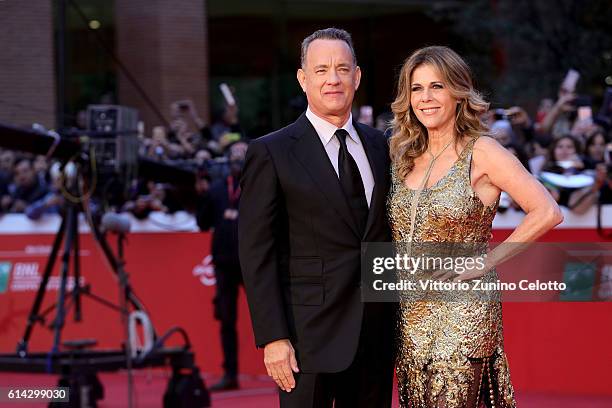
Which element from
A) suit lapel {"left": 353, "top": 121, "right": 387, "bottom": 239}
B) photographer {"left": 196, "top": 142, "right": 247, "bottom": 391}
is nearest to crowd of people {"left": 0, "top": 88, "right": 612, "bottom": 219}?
photographer {"left": 196, "top": 142, "right": 247, "bottom": 391}

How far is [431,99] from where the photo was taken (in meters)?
4.01

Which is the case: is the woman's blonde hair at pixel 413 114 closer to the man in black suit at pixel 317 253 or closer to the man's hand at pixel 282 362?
the man in black suit at pixel 317 253

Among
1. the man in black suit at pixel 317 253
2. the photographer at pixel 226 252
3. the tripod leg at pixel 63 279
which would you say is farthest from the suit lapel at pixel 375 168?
the photographer at pixel 226 252

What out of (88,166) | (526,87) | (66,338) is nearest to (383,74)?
(526,87)

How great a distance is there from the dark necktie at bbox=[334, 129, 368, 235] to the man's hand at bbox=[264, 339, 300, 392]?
526mm

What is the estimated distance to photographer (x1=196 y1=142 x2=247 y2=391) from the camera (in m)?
8.75

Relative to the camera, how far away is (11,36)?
11.0m

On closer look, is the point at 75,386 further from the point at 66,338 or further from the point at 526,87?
the point at 526,87

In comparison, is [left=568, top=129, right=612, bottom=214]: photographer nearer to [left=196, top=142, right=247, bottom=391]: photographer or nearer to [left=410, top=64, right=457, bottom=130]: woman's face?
[left=196, top=142, right=247, bottom=391]: photographer

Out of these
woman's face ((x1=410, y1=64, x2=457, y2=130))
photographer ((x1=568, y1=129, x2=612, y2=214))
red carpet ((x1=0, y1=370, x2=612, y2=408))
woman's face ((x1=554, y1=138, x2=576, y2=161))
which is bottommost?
red carpet ((x1=0, y1=370, x2=612, y2=408))

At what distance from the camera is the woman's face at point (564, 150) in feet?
28.5

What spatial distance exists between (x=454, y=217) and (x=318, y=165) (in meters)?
0.56

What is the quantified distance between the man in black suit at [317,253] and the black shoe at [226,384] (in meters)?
4.75

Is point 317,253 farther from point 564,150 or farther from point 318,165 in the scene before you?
point 564,150
